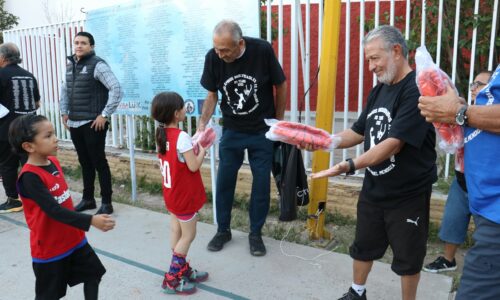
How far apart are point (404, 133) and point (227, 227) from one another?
213 centimetres

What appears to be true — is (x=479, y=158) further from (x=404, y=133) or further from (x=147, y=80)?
(x=147, y=80)

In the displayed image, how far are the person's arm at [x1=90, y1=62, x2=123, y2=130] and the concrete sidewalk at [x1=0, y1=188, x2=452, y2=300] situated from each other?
1126mm

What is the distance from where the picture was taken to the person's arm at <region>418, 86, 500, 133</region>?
159 centimetres

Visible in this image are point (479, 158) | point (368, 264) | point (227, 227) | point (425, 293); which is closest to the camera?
point (479, 158)

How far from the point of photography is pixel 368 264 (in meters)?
2.64

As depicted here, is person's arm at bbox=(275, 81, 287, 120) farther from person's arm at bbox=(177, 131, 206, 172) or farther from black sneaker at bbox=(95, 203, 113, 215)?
black sneaker at bbox=(95, 203, 113, 215)

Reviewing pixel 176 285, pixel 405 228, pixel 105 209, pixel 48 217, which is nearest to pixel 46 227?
pixel 48 217

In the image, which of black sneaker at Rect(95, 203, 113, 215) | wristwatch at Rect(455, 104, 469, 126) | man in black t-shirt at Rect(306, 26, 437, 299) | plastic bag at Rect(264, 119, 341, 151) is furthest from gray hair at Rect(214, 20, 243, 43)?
black sneaker at Rect(95, 203, 113, 215)

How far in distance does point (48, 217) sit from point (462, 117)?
2075 mm

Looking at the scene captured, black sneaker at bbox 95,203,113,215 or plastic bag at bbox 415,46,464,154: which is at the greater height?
plastic bag at bbox 415,46,464,154

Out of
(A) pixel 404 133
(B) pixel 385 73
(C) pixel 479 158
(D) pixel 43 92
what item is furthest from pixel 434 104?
(D) pixel 43 92

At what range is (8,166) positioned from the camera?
502cm

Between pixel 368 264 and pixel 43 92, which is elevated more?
pixel 43 92

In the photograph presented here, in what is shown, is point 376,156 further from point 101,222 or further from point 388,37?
point 101,222
